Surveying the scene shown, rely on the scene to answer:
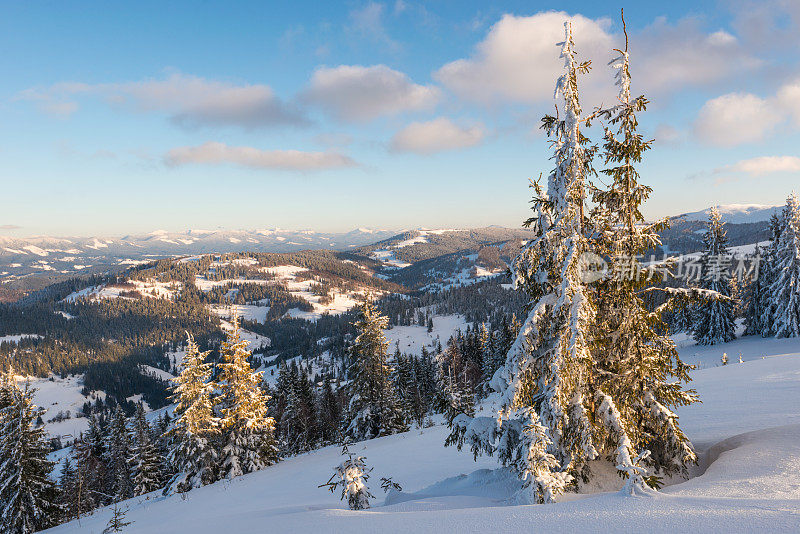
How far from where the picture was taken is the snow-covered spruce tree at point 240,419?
904 inches

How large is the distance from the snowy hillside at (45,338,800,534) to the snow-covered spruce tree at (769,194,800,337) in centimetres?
2344

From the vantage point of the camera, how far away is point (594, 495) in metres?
5.82

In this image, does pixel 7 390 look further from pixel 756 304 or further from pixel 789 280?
pixel 756 304

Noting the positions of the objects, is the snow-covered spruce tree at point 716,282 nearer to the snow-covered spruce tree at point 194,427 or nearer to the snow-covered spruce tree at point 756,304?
the snow-covered spruce tree at point 756,304

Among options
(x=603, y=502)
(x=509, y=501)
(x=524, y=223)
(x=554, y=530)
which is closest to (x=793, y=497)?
(x=603, y=502)

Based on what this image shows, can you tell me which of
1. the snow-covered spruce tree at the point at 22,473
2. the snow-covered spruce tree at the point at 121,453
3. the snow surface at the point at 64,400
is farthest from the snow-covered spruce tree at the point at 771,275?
the snow surface at the point at 64,400

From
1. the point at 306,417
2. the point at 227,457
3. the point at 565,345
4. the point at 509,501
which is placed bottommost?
the point at 306,417

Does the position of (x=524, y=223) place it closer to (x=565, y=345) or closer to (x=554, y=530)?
(x=565, y=345)

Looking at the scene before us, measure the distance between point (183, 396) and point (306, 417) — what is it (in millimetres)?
19207

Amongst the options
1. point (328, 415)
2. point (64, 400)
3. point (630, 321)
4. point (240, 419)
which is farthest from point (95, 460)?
point (64, 400)

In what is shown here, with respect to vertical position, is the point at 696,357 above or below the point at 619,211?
below

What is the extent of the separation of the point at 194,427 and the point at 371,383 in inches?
503

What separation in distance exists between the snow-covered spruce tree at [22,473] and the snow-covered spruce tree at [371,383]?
20176mm

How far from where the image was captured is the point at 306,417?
4050 centimetres
